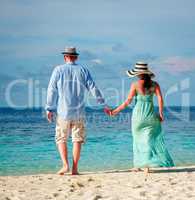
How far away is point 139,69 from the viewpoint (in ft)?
26.8

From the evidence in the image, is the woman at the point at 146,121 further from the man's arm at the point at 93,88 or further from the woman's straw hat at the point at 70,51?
the woman's straw hat at the point at 70,51

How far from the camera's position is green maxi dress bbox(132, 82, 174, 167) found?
827cm

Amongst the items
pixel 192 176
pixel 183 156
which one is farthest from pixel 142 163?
pixel 183 156

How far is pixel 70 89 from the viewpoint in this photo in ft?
27.1

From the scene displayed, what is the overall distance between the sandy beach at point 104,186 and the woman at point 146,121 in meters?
0.25

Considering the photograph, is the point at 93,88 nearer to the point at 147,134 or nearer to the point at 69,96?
the point at 69,96

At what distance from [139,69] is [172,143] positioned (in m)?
11.1

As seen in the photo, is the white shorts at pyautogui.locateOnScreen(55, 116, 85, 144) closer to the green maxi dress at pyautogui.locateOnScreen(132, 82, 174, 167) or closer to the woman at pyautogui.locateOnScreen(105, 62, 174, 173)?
the woman at pyautogui.locateOnScreen(105, 62, 174, 173)

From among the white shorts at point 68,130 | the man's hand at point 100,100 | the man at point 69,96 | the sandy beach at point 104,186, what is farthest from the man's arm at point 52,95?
the sandy beach at point 104,186

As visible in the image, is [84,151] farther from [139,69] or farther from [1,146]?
[139,69]

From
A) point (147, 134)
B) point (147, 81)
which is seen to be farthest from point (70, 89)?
point (147, 134)

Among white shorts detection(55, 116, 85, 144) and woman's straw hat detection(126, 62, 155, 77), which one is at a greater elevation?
woman's straw hat detection(126, 62, 155, 77)

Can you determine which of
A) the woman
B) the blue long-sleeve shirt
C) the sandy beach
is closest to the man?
the blue long-sleeve shirt

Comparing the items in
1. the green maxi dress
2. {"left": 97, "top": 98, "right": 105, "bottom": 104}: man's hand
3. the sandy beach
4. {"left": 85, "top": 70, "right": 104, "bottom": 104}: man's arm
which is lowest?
the sandy beach
